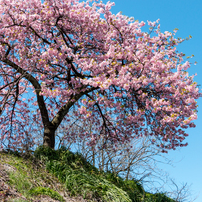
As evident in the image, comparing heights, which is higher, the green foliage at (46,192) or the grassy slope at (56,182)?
the grassy slope at (56,182)

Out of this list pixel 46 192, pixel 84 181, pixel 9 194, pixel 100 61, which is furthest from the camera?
pixel 100 61

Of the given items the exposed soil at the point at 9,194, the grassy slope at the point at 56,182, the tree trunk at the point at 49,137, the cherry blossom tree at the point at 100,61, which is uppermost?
the cherry blossom tree at the point at 100,61

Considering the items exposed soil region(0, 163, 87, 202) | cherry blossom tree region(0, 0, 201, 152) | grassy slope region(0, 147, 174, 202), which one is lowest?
exposed soil region(0, 163, 87, 202)

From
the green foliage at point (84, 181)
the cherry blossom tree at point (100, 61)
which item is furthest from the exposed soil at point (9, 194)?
the cherry blossom tree at point (100, 61)

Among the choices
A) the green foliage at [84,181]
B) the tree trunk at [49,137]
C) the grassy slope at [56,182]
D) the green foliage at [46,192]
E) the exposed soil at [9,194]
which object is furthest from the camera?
the tree trunk at [49,137]

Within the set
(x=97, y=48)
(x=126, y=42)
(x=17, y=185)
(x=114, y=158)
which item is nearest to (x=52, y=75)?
(x=97, y=48)

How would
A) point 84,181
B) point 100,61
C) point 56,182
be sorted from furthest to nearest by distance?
point 100,61 < point 84,181 < point 56,182

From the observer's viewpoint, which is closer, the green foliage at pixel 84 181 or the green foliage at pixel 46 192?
the green foliage at pixel 46 192

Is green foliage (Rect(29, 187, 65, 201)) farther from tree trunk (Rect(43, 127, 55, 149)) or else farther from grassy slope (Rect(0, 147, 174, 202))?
tree trunk (Rect(43, 127, 55, 149))

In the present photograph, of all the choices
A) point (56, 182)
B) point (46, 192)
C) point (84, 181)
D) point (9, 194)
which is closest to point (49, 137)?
point (56, 182)

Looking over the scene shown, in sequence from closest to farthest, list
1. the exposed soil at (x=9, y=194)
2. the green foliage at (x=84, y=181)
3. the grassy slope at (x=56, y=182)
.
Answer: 1. the exposed soil at (x=9, y=194)
2. the grassy slope at (x=56, y=182)
3. the green foliage at (x=84, y=181)

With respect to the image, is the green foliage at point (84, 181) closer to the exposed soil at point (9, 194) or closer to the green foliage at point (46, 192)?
the exposed soil at point (9, 194)

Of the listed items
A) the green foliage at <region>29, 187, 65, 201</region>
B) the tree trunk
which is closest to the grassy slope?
the green foliage at <region>29, 187, 65, 201</region>

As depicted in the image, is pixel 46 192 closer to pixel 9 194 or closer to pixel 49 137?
pixel 9 194
